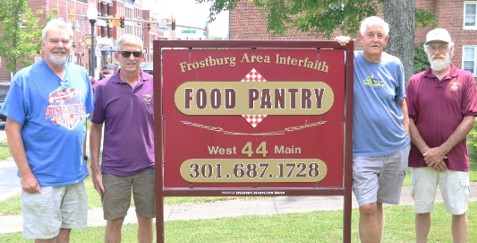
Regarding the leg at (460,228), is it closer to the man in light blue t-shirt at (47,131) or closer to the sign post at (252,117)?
the sign post at (252,117)

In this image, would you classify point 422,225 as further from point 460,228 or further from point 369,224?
point 369,224

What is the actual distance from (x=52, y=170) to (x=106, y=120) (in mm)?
667

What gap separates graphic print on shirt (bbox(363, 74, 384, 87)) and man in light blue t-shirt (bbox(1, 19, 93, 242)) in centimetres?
214

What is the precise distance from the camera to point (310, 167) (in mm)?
5211

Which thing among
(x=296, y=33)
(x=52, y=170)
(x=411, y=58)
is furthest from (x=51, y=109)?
(x=296, y=33)

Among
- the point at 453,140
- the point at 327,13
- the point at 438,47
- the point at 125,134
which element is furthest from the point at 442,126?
the point at 327,13

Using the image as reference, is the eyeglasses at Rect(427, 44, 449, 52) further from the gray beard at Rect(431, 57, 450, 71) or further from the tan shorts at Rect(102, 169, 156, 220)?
the tan shorts at Rect(102, 169, 156, 220)

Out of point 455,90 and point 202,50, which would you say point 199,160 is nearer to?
point 202,50

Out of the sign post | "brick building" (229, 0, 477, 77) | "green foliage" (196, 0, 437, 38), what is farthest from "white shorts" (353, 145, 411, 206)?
"brick building" (229, 0, 477, 77)

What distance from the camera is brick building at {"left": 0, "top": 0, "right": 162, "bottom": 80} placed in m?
51.0

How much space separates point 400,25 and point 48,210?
9035 millimetres

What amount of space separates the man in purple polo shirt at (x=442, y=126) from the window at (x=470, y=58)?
3261cm

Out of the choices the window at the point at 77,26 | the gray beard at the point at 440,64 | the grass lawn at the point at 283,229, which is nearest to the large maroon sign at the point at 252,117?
the gray beard at the point at 440,64

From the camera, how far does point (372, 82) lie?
17.0ft
